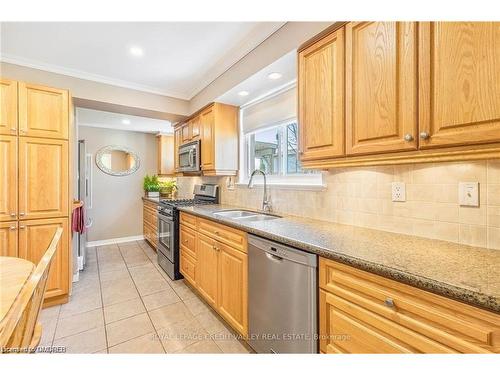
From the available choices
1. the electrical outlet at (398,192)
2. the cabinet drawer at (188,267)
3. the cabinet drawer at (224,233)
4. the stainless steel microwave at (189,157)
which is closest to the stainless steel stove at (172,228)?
the cabinet drawer at (188,267)

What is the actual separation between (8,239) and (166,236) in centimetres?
145

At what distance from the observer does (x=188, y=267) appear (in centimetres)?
259

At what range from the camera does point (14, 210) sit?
213 centimetres

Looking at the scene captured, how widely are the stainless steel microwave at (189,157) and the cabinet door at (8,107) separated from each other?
1719mm

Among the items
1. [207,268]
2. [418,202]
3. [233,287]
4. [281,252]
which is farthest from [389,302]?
[207,268]

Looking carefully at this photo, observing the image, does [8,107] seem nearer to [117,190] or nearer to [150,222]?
[150,222]

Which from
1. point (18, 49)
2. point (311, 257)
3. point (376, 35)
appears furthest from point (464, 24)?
point (18, 49)

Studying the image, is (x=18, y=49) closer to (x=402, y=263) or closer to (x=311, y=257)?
(x=311, y=257)

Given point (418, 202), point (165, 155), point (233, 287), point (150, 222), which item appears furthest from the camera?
point (165, 155)

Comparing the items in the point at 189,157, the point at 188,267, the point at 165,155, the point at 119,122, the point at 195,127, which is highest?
the point at 119,122

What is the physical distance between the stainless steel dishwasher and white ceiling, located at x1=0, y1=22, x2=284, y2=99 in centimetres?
167

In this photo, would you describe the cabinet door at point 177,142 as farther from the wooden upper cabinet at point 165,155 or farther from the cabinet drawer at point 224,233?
the cabinet drawer at point 224,233

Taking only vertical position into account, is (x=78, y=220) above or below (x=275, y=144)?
below

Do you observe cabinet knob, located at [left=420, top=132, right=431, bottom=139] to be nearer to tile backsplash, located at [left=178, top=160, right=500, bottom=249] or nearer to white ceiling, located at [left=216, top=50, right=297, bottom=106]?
tile backsplash, located at [left=178, top=160, right=500, bottom=249]
